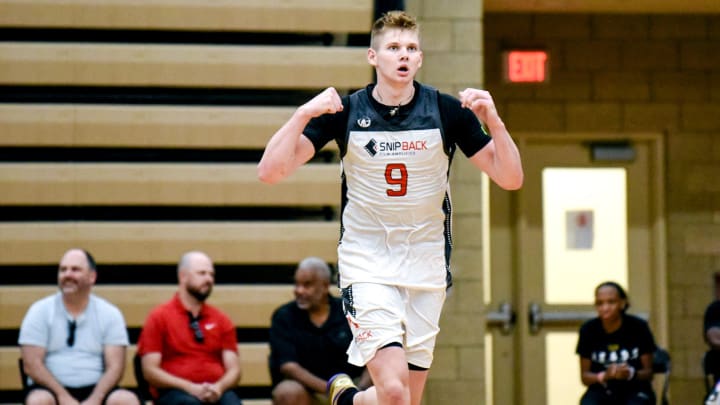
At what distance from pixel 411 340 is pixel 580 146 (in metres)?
4.87

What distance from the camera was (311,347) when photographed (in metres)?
6.53

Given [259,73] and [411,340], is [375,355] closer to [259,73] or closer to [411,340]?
[411,340]

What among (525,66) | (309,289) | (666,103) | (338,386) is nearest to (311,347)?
(309,289)

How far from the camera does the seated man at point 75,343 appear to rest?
6258 mm

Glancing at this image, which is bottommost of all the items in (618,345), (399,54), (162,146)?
(618,345)

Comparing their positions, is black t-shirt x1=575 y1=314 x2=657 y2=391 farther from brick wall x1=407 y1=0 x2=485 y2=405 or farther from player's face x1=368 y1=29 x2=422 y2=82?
player's face x1=368 y1=29 x2=422 y2=82

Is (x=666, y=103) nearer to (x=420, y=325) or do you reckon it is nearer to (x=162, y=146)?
(x=162, y=146)

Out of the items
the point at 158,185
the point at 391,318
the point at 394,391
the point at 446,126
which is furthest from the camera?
the point at 158,185

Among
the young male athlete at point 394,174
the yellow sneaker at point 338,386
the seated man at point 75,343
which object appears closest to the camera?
the young male athlete at point 394,174

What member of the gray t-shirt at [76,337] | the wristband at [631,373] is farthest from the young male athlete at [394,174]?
the wristband at [631,373]

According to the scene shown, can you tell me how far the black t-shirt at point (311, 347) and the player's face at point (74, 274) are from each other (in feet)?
3.50

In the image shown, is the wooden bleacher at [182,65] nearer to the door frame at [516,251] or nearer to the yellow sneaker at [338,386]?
the door frame at [516,251]

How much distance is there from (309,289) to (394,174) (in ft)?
7.41

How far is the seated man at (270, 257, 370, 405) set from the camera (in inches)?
252
